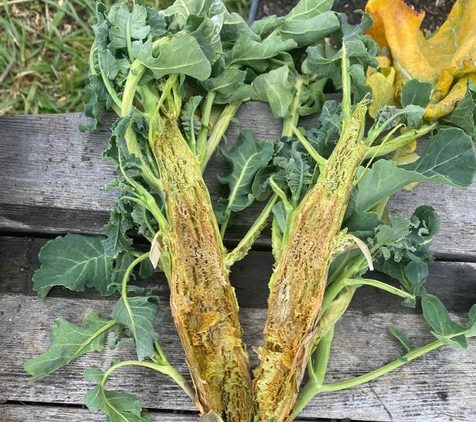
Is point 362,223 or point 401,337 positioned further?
point 401,337

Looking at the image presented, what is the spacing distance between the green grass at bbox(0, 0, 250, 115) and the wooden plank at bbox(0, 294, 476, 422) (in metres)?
0.60

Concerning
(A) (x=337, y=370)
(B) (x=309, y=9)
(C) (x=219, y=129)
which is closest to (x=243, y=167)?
(C) (x=219, y=129)

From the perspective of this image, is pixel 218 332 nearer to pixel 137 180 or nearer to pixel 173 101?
pixel 137 180

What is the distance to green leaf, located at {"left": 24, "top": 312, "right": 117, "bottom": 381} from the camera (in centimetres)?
114

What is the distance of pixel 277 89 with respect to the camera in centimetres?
117

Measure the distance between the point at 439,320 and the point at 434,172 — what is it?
0.27 meters

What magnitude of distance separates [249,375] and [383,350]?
294 mm

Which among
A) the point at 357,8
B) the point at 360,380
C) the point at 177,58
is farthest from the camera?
the point at 357,8

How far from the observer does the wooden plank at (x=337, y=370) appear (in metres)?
1.20

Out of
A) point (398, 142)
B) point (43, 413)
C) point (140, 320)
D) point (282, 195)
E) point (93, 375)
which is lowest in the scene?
point (43, 413)

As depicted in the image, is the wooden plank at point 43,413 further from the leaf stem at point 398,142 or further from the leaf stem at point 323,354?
the leaf stem at point 398,142

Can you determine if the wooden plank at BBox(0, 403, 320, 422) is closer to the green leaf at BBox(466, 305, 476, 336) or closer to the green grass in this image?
the green leaf at BBox(466, 305, 476, 336)

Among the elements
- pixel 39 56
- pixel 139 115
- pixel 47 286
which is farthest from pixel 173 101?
pixel 39 56

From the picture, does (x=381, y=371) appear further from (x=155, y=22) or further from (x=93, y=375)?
(x=155, y=22)
